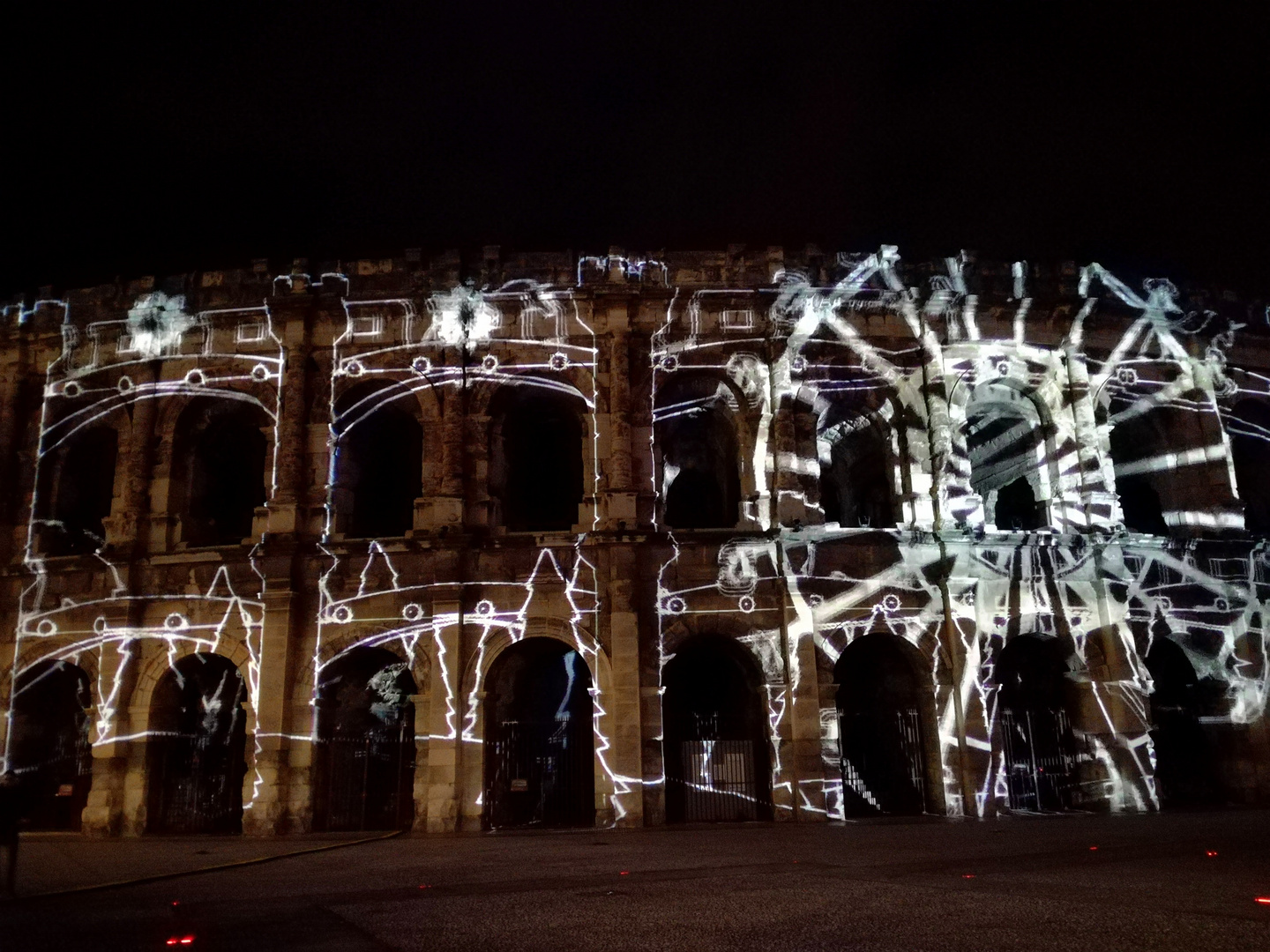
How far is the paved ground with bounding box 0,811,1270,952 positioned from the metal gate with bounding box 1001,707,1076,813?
3947 millimetres

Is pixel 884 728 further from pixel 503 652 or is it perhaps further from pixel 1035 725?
pixel 503 652

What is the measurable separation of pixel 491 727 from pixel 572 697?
2864 mm

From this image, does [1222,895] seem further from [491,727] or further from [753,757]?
[491,727]

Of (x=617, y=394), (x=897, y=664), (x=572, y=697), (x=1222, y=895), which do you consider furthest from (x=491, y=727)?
→ (x=1222, y=895)

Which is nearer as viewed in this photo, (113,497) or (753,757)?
(753,757)

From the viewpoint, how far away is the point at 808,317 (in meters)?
17.2

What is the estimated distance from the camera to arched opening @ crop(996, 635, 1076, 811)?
16.4 metres

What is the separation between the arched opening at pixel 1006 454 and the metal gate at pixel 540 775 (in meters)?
8.50

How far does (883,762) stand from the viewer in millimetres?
16875

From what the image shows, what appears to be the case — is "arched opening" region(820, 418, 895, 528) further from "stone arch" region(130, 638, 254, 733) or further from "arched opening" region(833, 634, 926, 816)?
"stone arch" region(130, 638, 254, 733)

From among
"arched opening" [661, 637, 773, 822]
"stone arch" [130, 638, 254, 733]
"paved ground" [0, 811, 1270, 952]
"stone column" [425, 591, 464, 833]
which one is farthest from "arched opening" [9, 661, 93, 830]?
"arched opening" [661, 637, 773, 822]

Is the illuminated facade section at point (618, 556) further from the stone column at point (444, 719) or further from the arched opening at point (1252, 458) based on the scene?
the arched opening at point (1252, 458)

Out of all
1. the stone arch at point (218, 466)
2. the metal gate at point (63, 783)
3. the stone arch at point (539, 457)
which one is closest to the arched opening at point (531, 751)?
the stone arch at point (539, 457)

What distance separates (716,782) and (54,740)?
1167 centimetres
